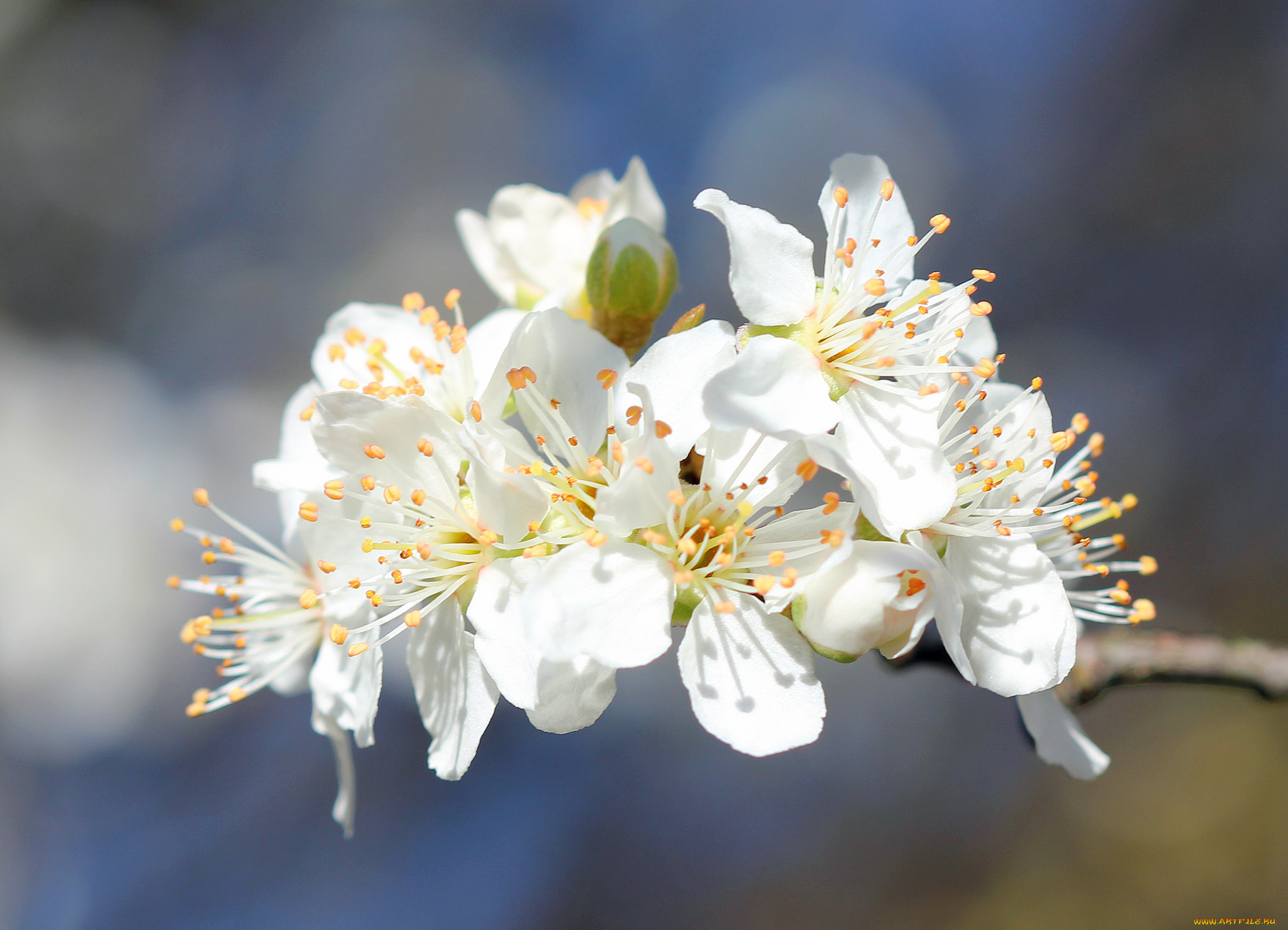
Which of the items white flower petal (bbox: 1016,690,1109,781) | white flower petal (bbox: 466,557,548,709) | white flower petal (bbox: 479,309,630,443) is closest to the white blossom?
white flower petal (bbox: 479,309,630,443)

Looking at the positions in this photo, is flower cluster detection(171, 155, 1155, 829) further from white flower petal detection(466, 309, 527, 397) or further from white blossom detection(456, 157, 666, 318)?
white blossom detection(456, 157, 666, 318)

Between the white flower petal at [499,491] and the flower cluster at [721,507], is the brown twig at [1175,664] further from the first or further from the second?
the white flower petal at [499,491]

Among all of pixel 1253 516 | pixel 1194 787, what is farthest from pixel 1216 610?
pixel 1194 787

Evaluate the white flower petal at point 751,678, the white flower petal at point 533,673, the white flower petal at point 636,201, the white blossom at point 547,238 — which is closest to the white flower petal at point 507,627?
the white flower petal at point 533,673

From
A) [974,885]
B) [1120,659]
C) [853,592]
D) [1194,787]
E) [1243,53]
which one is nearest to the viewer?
[853,592]

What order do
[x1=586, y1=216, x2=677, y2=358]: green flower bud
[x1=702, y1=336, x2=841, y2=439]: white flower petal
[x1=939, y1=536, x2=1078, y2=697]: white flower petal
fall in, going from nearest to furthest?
[x1=702, y1=336, x2=841, y2=439]: white flower petal, [x1=939, y1=536, x2=1078, y2=697]: white flower petal, [x1=586, y1=216, x2=677, y2=358]: green flower bud

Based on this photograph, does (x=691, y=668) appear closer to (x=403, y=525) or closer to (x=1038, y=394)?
(x=403, y=525)
